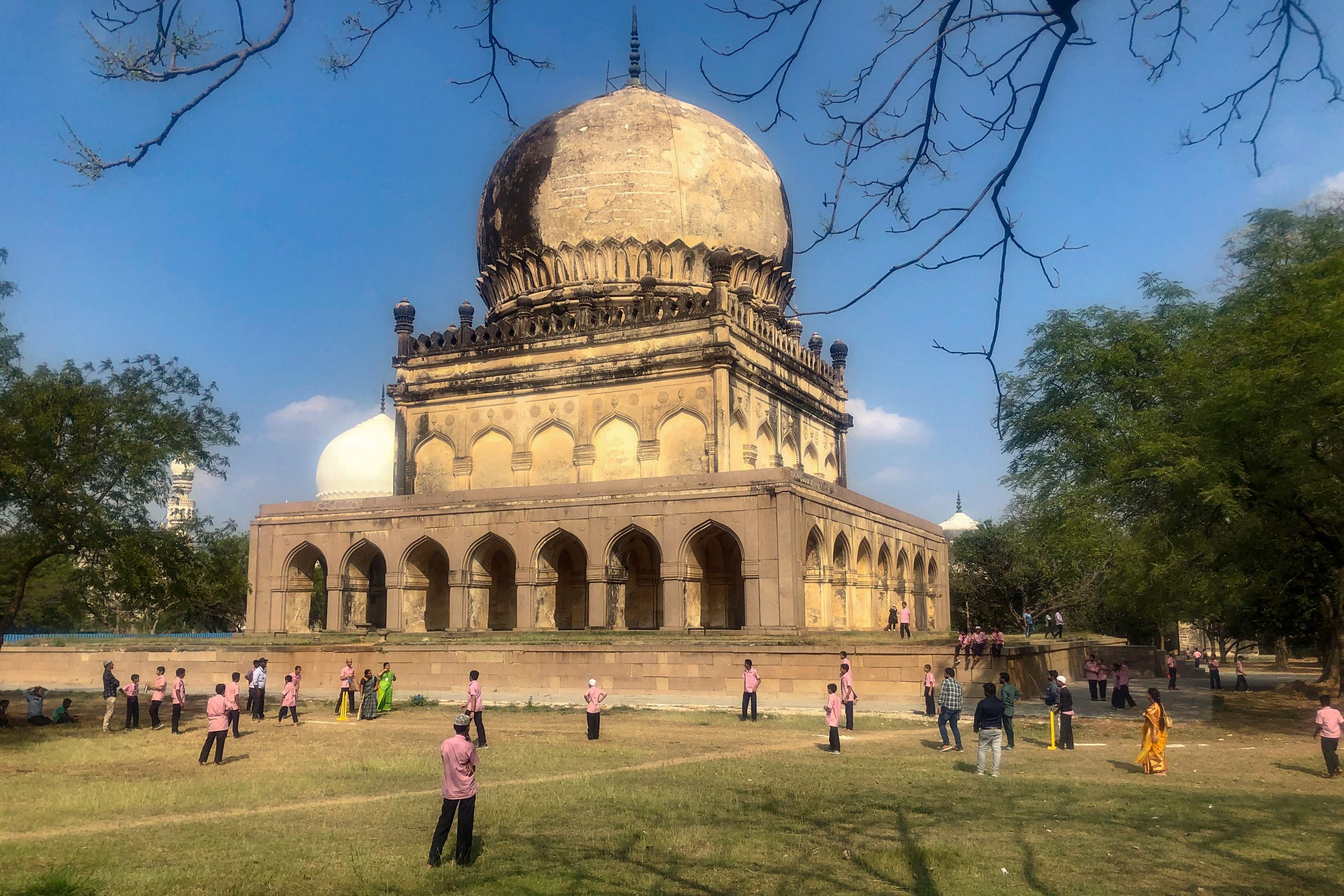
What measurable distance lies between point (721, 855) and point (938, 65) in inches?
244

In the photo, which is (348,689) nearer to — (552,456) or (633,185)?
(552,456)

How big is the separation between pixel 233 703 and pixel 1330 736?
540 inches

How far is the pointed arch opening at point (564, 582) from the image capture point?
27.0 meters

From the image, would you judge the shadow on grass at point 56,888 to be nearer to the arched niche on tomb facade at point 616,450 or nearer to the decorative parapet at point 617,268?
the arched niche on tomb facade at point 616,450

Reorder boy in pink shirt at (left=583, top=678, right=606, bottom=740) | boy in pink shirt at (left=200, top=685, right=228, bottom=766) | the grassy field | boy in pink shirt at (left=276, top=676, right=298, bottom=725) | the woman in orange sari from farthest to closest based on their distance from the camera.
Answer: boy in pink shirt at (left=276, top=676, right=298, bottom=725) → boy in pink shirt at (left=583, top=678, right=606, bottom=740) → boy in pink shirt at (left=200, top=685, right=228, bottom=766) → the woman in orange sari → the grassy field

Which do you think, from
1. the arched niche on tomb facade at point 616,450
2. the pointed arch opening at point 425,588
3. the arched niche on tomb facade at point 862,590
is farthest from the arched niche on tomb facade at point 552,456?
the arched niche on tomb facade at point 862,590

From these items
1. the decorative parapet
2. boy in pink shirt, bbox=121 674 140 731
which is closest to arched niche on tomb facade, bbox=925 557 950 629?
the decorative parapet

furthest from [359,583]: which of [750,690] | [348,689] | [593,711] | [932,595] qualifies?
[932,595]

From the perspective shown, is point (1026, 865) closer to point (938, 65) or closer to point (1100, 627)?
point (938, 65)

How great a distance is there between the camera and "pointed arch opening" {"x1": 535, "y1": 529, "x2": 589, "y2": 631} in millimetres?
26984

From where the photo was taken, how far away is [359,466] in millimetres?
43094

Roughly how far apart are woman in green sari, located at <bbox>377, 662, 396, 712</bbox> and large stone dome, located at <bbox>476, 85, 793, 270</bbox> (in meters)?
16.0

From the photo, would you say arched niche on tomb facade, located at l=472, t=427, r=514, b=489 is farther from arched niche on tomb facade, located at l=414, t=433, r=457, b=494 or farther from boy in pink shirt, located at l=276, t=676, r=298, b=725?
boy in pink shirt, located at l=276, t=676, r=298, b=725

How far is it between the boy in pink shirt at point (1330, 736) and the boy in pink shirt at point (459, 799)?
10113mm
